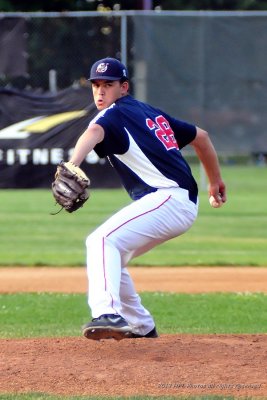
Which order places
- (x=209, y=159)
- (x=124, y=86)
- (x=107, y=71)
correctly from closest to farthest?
(x=107, y=71), (x=124, y=86), (x=209, y=159)

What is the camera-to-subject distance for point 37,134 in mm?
15484

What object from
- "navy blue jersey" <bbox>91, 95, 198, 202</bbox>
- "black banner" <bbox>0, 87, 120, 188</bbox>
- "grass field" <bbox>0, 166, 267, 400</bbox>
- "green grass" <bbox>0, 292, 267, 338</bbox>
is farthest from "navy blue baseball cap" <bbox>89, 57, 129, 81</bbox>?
"black banner" <bbox>0, 87, 120, 188</bbox>

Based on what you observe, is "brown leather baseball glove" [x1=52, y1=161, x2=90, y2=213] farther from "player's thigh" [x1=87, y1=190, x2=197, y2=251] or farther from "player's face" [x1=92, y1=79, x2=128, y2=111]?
"player's face" [x1=92, y1=79, x2=128, y2=111]

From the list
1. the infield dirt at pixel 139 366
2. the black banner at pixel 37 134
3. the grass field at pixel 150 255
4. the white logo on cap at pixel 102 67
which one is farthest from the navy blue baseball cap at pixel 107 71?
the black banner at pixel 37 134

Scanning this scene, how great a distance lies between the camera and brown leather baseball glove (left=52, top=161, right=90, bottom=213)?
207 inches

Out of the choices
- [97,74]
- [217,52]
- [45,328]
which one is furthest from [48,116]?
[97,74]

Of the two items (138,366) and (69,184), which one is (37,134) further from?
(138,366)

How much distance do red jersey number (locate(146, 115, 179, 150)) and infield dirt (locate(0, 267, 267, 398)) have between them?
1205 mm

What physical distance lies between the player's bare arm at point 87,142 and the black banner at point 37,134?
996 cm

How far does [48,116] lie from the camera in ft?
51.1

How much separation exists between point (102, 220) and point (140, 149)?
29.8 ft

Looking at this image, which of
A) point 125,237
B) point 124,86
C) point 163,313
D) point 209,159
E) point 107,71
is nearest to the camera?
point 125,237

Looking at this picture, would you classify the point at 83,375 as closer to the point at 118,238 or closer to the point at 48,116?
the point at 118,238

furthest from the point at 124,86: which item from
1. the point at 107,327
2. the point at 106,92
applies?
the point at 107,327
